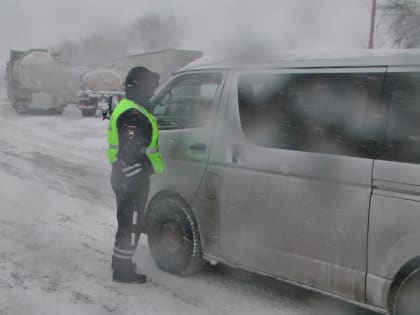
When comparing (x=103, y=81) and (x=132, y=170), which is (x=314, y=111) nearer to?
(x=132, y=170)

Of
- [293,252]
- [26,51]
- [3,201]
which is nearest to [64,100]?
[26,51]

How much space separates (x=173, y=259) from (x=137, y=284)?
Answer: 38 cm

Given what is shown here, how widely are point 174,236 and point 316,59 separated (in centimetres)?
194

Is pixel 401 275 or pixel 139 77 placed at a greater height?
pixel 139 77

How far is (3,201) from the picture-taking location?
6.32 m

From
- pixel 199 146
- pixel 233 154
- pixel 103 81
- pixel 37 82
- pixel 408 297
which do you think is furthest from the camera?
pixel 103 81

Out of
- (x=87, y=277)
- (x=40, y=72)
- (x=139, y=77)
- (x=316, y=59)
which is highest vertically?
(x=40, y=72)

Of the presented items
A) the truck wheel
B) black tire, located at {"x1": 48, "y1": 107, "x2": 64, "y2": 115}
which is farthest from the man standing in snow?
black tire, located at {"x1": 48, "y1": 107, "x2": 64, "y2": 115}

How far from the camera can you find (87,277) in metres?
3.96

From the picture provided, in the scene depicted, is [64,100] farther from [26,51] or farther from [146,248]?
[146,248]

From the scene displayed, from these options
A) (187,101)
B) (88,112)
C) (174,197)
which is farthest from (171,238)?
(88,112)

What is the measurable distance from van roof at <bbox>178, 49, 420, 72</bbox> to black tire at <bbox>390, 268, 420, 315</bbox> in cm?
124

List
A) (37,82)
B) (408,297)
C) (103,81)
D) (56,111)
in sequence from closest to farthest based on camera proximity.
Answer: (408,297) → (37,82) → (56,111) → (103,81)

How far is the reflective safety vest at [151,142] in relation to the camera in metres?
3.66
